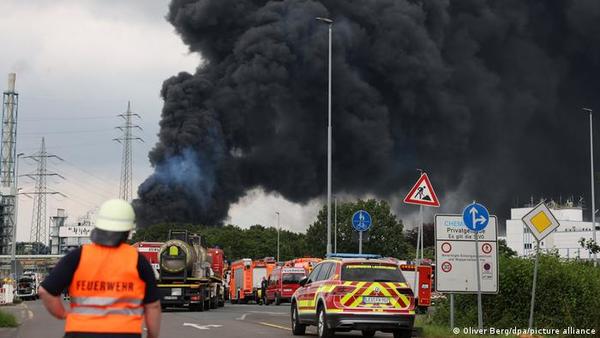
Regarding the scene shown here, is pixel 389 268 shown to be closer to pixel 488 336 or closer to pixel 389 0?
pixel 488 336

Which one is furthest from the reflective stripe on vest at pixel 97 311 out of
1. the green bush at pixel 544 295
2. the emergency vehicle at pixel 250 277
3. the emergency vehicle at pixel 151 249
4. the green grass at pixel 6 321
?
the emergency vehicle at pixel 250 277

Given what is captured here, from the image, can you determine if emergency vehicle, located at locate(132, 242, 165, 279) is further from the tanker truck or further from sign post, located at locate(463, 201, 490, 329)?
sign post, located at locate(463, 201, 490, 329)

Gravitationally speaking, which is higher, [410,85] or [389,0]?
[389,0]

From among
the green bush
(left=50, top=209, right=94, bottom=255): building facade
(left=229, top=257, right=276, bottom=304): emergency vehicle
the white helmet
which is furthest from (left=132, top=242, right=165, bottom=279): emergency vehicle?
(left=50, top=209, right=94, bottom=255): building facade

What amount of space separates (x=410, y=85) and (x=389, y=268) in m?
59.6

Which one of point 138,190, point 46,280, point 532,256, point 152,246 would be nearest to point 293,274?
point 152,246

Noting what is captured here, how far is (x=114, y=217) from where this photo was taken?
531cm

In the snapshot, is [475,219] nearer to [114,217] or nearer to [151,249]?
[114,217]

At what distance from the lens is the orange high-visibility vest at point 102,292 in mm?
5215

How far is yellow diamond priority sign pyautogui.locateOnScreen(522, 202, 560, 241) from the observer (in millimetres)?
15664

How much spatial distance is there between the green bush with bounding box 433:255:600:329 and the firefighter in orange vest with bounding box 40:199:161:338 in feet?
41.5

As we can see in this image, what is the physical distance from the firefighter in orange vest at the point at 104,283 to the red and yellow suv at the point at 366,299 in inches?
434

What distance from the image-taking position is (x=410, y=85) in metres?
75.0
